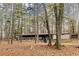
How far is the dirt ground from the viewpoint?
169 cm

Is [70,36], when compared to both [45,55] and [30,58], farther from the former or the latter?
[30,58]

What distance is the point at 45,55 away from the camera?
1.73 meters

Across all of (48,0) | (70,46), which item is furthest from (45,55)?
(48,0)

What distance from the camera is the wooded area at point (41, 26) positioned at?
5.47ft

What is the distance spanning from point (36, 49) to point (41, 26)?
0.28 metres

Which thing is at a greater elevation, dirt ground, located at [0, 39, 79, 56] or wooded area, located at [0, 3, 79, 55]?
wooded area, located at [0, 3, 79, 55]

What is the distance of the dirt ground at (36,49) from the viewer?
169cm

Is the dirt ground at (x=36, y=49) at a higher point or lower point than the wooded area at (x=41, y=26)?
lower

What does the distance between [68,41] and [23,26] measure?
537 mm

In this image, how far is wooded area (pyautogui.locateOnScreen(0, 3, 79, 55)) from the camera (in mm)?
1666

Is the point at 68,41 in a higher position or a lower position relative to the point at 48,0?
lower

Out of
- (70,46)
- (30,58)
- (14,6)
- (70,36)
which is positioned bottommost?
(30,58)

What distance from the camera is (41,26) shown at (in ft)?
5.52

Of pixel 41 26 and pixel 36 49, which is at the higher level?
pixel 41 26
